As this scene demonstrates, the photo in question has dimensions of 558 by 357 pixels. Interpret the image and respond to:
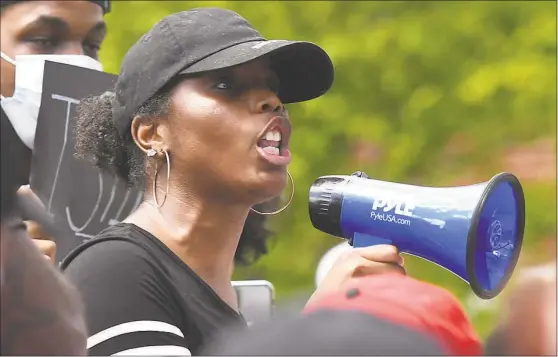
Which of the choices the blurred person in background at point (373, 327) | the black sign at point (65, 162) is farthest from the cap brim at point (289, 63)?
the blurred person in background at point (373, 327)

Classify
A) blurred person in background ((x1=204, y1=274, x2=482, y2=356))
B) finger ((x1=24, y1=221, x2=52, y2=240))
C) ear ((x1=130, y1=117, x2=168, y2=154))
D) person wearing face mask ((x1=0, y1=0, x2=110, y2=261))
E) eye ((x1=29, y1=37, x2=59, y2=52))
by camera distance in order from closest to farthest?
blurred person in background ((x1=204, y1=274, x2=482, y2=356)) → finger ((x1=24, y1=221, x2=52, y2=240)) → ear ((x1=130, y1=117, x2=168, y2=154)) → person wearing face mask ((x1=0, y1=0, x2=110, y2=261)) → eye ((x1=29, y1=37, x2=59, y2=52))

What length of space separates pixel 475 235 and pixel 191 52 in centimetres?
76

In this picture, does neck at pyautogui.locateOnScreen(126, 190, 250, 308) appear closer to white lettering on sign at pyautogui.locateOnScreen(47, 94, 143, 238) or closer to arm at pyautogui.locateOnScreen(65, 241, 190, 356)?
arm at pyautogui.locateOnScreen(65, 241, 190, 356)

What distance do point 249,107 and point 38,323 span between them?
3.32 ft

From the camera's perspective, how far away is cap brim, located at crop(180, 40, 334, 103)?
238 centimetres

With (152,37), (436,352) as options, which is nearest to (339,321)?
(436,352)

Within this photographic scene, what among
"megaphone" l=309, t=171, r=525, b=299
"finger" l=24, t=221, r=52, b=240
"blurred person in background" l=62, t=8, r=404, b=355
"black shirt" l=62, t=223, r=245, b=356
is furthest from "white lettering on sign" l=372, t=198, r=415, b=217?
"finger" l=24, t=221, r=52, b=240

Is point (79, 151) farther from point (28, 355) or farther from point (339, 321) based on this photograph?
point (339, 321)

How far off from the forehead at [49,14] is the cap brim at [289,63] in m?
1.11

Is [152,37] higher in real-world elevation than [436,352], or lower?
higher

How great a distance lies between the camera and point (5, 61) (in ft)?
11.0

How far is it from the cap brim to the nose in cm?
9

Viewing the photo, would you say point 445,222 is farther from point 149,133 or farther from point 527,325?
point 149,133

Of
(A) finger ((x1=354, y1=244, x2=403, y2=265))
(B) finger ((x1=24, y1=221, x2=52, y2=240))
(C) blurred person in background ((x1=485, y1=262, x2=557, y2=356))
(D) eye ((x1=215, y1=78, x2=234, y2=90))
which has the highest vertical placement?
(D) eye ((x1=215, y1=78, x2=234, y2=90))
